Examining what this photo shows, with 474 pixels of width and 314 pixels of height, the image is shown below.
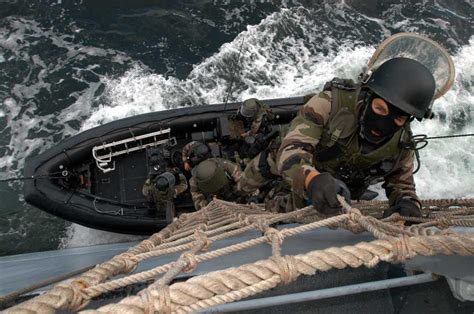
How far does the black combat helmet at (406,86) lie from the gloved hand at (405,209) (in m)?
0.77

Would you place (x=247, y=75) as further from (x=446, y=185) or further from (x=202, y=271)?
(x=202, y=271)

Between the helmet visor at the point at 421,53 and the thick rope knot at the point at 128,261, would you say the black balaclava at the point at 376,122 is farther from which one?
the thick rope knot at the point at 128,261

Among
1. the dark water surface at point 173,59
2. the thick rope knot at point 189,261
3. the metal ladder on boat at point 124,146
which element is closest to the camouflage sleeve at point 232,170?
the metal ladder on boat at point 124,146

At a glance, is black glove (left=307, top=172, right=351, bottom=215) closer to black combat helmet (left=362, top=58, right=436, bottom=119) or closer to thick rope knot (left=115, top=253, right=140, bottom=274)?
black combat helmet (left=362, top=58, right=436, bottom=119)

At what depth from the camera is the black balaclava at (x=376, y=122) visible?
309 centimetres

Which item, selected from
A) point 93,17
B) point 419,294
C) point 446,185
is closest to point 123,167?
point 93,17

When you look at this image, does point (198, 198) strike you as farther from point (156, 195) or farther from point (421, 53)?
point (421, 53)

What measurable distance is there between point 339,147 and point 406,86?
2.67 ft

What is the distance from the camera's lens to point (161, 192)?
5836 mm

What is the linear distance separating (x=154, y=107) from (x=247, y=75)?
2246mm

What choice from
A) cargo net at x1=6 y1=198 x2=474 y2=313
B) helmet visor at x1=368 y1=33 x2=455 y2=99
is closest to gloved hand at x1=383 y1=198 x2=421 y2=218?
helmet visor at x1=368 y1=33 x2=455 y2=99

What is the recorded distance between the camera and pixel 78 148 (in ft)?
21.2

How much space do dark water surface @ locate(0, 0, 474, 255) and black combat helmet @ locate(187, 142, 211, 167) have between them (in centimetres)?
335

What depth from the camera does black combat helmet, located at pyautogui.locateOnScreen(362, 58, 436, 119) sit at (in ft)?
9.92
